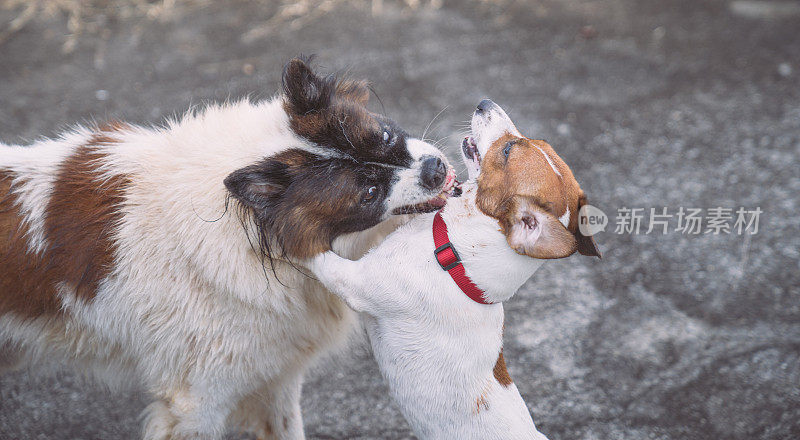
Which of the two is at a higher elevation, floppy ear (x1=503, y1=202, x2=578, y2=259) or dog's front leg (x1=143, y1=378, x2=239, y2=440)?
floppy ear (x1=503, y1=202, x2=578, y2=259)

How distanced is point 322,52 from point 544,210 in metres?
3.60

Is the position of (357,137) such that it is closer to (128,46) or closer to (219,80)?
(219,80)

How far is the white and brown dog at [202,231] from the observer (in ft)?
7.65

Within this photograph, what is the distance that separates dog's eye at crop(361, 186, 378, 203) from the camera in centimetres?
234

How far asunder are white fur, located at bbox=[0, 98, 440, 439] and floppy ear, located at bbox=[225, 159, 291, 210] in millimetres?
110

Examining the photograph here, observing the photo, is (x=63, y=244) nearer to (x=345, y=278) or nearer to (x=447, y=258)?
(x=345, y=278)

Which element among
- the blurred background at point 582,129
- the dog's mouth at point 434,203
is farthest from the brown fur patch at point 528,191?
the blurred background at point 582,129

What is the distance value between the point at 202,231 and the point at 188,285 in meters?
0.21

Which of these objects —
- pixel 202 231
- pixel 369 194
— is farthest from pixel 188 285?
pixel 369 194

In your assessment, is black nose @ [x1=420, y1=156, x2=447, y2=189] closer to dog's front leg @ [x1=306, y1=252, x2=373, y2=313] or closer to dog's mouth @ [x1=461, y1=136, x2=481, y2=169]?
dog's mouth @ [x1=461, y1=136, x2=481, y2=169]

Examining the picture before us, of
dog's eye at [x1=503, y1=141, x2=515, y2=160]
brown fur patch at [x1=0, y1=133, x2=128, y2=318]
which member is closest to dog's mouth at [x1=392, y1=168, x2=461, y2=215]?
dog's eye at [x1=503, y1=141, x2=515, y2=160]

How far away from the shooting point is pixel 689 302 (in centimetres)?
372

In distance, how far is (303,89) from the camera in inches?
93.0

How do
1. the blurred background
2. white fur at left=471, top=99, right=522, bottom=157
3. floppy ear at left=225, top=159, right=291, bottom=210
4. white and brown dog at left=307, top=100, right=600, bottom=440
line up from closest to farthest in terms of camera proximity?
floppy ear at left=225, top=159, right=291, bottom=210 < white and brown dog at left=307, top=100, right=600, bottom=440 < white fur at left=471, top=99, right=522, bottom=157 < the blurred background
